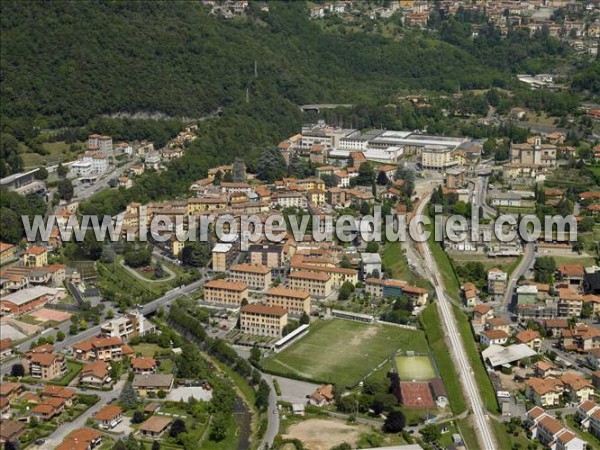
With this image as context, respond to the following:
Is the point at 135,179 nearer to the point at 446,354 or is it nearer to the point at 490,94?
the point at 446,354

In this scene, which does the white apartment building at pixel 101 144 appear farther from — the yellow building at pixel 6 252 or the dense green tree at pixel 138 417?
the dense green tree at pixel 138 417

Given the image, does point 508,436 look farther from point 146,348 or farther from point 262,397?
point 146,348

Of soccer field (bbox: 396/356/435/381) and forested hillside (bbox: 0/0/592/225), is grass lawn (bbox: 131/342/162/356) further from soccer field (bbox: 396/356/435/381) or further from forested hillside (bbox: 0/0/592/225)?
forested hillside (bbox: 0/0/592/225)

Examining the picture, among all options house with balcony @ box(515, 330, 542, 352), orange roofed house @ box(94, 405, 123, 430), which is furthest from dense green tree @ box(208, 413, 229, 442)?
house with balcony @ box(515, 330, 542, 352)

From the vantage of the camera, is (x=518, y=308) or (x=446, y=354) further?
(x=518, y=308)

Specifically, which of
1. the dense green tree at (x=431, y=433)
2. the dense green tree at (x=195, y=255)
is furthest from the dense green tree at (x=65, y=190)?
the dense green tree at (x=431, y=433)

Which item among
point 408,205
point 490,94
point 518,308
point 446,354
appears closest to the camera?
point 446,354

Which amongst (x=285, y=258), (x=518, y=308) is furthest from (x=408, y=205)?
(x=518, y=308)
